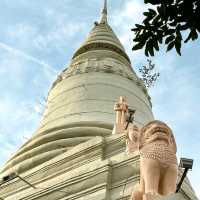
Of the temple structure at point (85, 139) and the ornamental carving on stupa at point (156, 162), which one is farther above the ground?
the temple structure at point (85, 139)

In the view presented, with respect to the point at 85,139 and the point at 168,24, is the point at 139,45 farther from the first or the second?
the point at 85,139

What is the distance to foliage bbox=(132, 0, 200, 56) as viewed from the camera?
588cm

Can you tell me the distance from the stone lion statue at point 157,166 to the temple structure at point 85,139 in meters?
0.27

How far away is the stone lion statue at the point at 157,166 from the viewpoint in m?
8.53

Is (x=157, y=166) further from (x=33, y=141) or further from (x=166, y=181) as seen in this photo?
(x=33, y=141)

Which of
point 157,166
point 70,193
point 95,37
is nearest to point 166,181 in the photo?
point 157,166

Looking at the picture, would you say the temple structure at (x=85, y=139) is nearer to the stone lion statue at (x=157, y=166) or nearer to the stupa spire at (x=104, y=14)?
the stone lion statue at (x=157, y=166)

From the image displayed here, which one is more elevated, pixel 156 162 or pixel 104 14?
pixel 104 14

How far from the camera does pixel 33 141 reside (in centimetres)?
1468

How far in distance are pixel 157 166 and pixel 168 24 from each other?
3.04m

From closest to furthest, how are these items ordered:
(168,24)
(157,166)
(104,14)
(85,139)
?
(168,24) < (157,166) < (85,139) < (104,14)

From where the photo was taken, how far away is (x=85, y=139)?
13.6 m

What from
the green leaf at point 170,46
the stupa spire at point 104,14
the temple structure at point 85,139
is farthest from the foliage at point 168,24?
the stupa spire at point 104,14

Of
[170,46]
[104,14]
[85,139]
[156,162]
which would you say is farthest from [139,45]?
[104,14]
